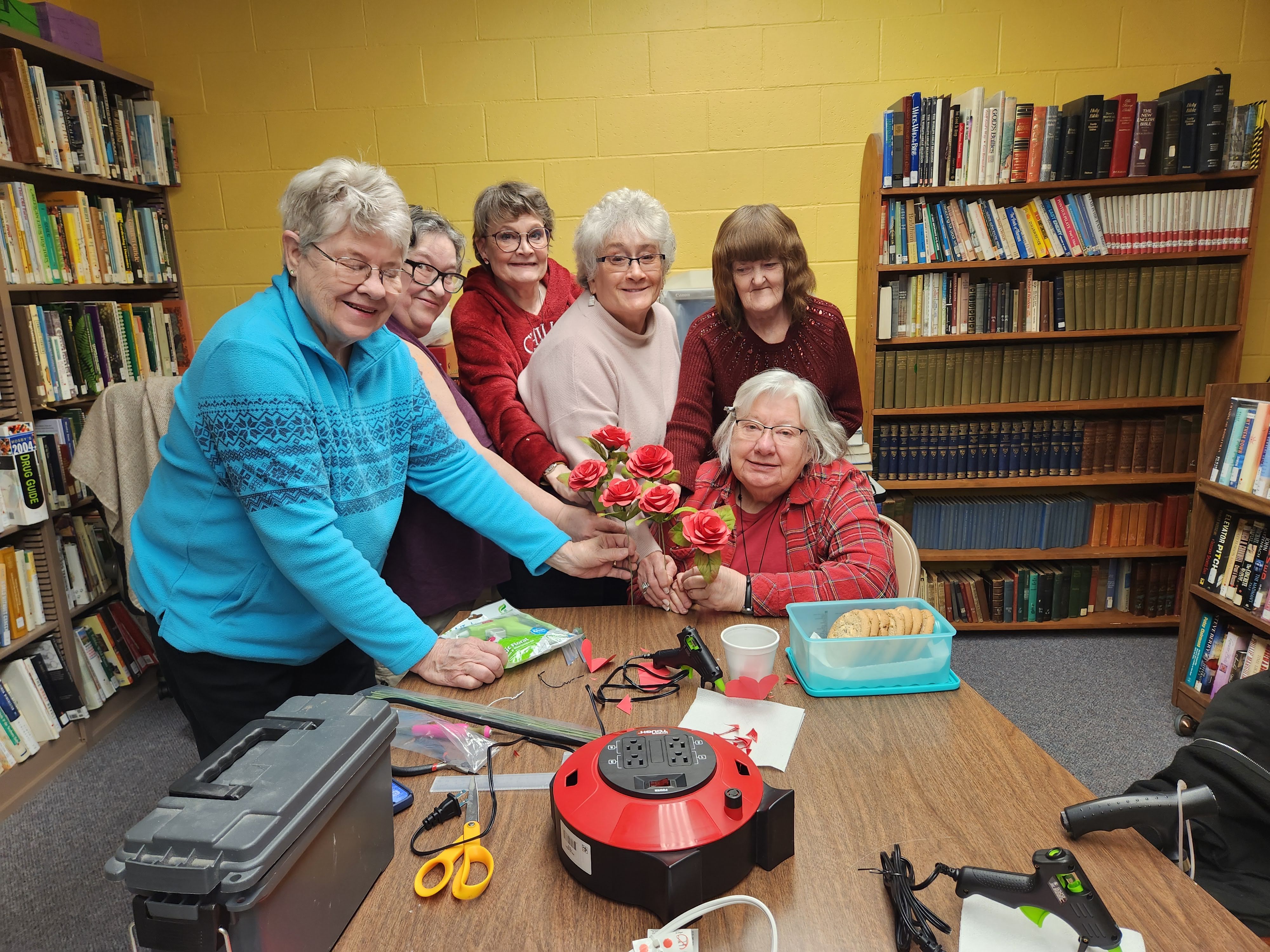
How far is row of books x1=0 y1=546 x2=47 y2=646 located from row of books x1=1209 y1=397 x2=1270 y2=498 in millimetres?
4025

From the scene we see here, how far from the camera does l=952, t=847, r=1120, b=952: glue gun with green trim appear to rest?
30.2 inches

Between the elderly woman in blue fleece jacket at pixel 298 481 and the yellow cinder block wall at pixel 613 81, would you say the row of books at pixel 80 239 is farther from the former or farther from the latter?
the elderly woman in blue fleece jacket at pixel 298 481

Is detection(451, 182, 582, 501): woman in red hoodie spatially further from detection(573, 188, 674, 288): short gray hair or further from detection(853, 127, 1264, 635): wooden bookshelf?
detection(853, 127, 1264, 635): wooden bookshelf

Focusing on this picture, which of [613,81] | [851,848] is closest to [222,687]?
[851,848]

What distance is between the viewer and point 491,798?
3.49 feet

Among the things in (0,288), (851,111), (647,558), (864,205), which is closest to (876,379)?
(864,205)

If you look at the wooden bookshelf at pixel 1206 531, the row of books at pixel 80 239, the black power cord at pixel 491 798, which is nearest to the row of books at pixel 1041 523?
the wooden bookshelf at pixel 1206 531

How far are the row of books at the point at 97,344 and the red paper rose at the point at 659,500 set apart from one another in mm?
2294

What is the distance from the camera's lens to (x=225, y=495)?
1.31m

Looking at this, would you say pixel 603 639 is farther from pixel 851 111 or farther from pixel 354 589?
pixel 851 111

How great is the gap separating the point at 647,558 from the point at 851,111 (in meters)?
2.54

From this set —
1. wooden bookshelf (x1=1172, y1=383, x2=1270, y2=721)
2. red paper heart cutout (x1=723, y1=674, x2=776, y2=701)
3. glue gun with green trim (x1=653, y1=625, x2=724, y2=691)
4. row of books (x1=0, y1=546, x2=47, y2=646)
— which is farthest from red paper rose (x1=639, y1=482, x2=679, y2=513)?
row of books (x1=0, y1=546, x2=47, y2=646)

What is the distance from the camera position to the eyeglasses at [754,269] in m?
2.11

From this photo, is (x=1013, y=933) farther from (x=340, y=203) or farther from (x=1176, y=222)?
(x=1176, y=222)
